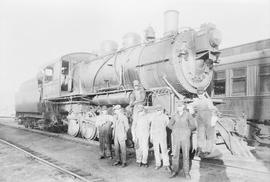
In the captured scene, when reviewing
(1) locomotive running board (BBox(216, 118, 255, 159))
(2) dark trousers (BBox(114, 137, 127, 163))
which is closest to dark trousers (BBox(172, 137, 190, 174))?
(2) dark trousers (BBox(114, 137, 127, 163))

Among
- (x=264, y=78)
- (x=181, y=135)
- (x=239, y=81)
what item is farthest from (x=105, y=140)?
(x=264, y=78)

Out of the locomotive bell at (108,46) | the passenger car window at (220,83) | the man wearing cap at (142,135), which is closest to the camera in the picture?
the man wearing cap at (142,135)

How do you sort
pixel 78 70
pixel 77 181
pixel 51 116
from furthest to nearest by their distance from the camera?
pixel 51 116 → pixel 78 70 → pixel 77 181

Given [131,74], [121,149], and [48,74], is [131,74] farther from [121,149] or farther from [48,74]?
[48,74]

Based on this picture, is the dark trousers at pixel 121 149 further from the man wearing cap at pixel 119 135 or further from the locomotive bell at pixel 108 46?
the locomotive bell at pixel 108 46

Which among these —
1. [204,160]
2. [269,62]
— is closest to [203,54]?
[204,160]

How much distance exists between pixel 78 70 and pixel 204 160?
8.12 meters

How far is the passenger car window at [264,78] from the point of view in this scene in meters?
10.8

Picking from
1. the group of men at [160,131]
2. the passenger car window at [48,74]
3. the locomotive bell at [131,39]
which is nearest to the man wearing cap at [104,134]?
the group of men at [160,131]

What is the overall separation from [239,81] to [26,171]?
30.0 ft

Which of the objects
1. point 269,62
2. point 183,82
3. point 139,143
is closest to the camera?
point 139,143

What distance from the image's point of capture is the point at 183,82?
8.22 metres

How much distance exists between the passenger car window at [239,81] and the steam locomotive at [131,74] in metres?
3.01

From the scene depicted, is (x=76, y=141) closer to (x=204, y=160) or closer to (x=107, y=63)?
(x=107, y=63)
